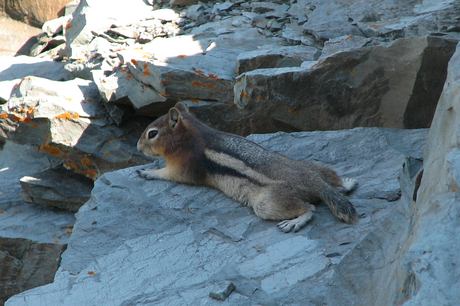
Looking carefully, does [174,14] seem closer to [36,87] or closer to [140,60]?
[140,60]

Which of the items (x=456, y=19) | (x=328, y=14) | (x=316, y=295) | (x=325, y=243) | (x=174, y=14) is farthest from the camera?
(x=174, y=14)

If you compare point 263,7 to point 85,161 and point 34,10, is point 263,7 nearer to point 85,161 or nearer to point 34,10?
point 85,161

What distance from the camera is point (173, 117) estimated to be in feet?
20.3

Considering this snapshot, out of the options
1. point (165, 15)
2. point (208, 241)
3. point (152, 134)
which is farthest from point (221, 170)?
point (165, 15)

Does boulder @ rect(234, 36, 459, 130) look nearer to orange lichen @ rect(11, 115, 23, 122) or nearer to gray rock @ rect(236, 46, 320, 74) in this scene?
gray rock @ rect(236, 46, 320, 74)

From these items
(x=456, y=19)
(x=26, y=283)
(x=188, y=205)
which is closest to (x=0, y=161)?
(x=26, y=283)

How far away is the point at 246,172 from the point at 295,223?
951 millimetres

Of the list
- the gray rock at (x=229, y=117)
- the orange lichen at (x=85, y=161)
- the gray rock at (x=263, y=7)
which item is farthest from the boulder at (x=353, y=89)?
the gray rock at (x=263, y=7)

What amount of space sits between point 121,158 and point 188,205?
432 centimetres

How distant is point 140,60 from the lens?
945 centimetres

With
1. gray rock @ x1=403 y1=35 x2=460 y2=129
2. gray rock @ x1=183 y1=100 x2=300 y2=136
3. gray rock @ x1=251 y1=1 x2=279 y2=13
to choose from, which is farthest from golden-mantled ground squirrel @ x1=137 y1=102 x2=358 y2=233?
gray rock @ x1=251 y1=1 x2=279 y2=13

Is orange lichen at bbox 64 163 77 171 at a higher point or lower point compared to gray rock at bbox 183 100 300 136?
lower

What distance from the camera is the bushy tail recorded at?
14.7ft

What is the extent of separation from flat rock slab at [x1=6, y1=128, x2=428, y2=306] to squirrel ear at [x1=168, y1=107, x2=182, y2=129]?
0.86m
